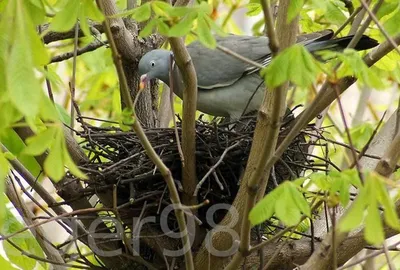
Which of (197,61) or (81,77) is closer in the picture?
(197,61)

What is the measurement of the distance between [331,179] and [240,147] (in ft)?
2.41

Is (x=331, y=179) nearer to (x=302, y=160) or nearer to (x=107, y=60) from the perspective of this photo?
(x=302, y=160)

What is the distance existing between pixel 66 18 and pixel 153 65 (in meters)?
A: 1.16

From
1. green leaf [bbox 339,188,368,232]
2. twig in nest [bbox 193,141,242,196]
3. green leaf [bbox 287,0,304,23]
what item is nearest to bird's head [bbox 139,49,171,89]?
twig in nest [bbox 193,141,242,196]

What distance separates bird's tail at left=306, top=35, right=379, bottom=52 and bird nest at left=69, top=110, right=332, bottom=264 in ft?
0.91

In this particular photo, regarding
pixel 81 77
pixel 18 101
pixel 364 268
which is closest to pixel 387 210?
pixel 18 101

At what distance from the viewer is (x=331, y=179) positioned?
1.79m

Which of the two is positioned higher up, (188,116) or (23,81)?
(23,81)

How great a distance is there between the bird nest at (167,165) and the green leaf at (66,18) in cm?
77

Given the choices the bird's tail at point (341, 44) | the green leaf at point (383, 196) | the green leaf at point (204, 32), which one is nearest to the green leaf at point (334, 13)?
the bird's tail at point (341, 44)

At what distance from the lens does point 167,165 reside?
97.3 inches

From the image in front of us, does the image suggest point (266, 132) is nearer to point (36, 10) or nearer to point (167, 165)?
point (167, 165)

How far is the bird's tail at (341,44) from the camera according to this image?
8.32ft

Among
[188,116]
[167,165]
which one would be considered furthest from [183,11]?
[167,165]
